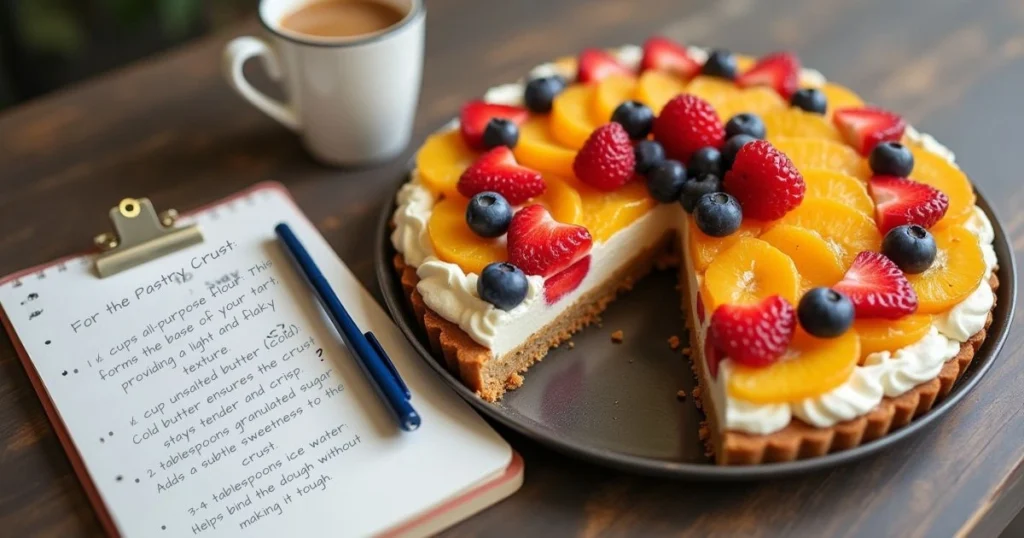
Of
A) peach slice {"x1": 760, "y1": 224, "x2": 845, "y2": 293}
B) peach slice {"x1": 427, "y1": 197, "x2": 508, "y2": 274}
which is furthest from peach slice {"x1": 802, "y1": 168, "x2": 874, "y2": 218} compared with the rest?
peach slice {"x1": 427, "y1": 197, "x2": 508, "y2": 274}

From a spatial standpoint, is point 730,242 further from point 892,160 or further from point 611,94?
point 611,94

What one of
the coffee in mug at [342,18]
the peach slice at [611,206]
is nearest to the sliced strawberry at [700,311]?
the peach slice at [611,206]

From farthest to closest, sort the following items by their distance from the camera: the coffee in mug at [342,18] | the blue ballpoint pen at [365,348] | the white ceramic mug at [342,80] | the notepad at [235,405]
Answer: the coffee in mug at [342,18], the white ceramic mug at [342,80], the blue ballpoint pen at [365,348], the notepad at [235,405]

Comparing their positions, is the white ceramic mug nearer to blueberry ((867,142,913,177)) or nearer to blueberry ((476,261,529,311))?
blueberry ((476,261,529,311))

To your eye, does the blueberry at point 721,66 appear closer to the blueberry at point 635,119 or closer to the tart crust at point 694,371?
the blueberry at point 635,119

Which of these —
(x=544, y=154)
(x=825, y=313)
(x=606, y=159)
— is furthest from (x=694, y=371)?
(x=544, y=154)
